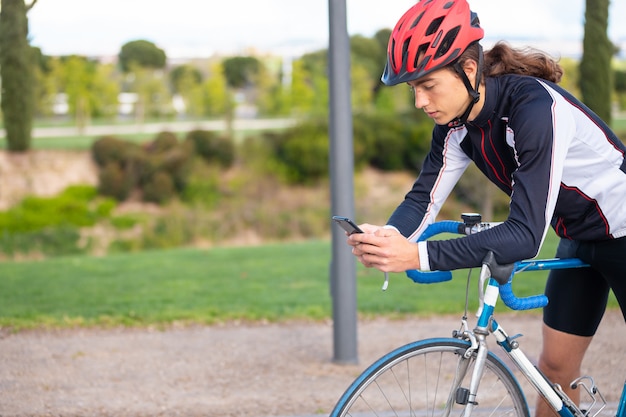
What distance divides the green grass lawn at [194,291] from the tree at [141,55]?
4.18 meters

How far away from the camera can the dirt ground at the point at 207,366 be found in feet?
14.9

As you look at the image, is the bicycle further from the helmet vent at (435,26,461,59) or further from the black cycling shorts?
the helmet vent at (435,26,461,59)

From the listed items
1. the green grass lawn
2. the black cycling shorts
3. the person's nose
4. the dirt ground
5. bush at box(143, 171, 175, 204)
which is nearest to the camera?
the person's nose

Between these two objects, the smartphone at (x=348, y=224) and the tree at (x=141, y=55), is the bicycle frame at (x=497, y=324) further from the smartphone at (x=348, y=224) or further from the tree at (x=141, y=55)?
the tree at (x=141, y=55)

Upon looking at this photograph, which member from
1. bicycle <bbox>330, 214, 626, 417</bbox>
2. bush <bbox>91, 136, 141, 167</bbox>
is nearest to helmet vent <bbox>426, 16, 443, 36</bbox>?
bicycle <bbox>330, 214, 626, 417</bbox>

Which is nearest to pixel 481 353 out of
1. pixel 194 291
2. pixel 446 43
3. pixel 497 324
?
pixel 497 324

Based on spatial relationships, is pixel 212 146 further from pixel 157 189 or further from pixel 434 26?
pixel 434 26

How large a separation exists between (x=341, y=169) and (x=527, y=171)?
8.74 feet

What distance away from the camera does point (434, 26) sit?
8.55ft

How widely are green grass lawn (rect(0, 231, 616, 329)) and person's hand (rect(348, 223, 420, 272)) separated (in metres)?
4.17

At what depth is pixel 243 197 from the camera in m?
14.5

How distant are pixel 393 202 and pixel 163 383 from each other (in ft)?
32.5

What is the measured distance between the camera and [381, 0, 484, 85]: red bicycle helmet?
8.40ft

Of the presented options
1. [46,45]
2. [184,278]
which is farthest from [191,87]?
[184,278]
